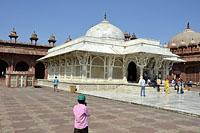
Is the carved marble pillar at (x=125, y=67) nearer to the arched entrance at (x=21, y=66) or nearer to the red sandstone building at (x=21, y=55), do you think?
the red sandstone building at (x=21, y=55)

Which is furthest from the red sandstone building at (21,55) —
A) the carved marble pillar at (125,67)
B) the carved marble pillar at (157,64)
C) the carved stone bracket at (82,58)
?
the carved marble pillar at (157,64)

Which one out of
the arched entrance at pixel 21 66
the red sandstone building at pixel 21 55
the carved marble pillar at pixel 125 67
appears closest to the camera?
the carved marble pillar at pixel 125 67

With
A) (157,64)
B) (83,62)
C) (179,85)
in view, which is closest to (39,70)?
(83,62)

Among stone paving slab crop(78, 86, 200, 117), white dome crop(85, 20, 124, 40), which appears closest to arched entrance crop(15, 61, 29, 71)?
white dome crop(85, 20, 124, 40)

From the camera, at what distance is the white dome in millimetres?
28764

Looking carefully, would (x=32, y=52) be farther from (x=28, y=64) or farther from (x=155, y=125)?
(x=155, y=125)

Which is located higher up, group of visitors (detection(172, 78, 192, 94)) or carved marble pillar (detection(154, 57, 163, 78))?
carved marble pillar (detection(154, 57, 163, 78))

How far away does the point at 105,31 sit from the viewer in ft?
95.3

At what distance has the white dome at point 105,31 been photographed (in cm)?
2876

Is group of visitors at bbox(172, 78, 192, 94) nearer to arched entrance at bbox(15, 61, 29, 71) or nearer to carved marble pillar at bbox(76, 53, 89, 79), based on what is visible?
carved marble pillar at bbox(76, 53, 89, 79)

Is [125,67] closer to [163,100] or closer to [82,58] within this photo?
[82,58]

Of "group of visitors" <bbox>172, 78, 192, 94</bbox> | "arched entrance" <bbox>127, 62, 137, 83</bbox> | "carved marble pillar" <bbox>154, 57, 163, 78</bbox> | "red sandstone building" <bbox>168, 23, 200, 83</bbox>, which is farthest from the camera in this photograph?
"red sandstone building" <bbox>168, 23, 200, 83</bbox>

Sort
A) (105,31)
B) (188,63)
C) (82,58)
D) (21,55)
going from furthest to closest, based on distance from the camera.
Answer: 1. (21,55)
2. (188,63)
3. (105,31)
4. (82,58)

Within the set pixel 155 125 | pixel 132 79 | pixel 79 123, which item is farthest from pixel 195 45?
pixel 79 123
